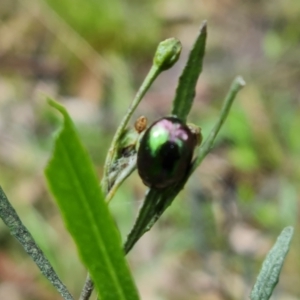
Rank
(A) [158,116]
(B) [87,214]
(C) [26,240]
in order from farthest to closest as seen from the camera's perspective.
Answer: (A) [158,116]
(C) [26,240]
(B) [87,214]

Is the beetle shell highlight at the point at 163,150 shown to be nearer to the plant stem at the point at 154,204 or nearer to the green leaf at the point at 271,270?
the plant stem at the point at 154,204

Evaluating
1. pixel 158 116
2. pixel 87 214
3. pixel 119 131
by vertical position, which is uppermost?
pixel 158 116

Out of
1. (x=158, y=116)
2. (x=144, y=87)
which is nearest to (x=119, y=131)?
(x=144, y=87)

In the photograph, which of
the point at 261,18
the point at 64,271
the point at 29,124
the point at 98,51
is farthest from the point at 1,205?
the point at 261,18

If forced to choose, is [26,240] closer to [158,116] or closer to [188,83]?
[188,83]

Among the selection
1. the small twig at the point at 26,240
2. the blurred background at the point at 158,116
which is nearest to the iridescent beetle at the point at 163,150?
the small twig at the point at 26,240

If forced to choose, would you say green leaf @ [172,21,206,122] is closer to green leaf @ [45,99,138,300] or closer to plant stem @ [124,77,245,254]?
plant stem @ [124,77,245,254]

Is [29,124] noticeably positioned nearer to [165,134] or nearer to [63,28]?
[63,28]
